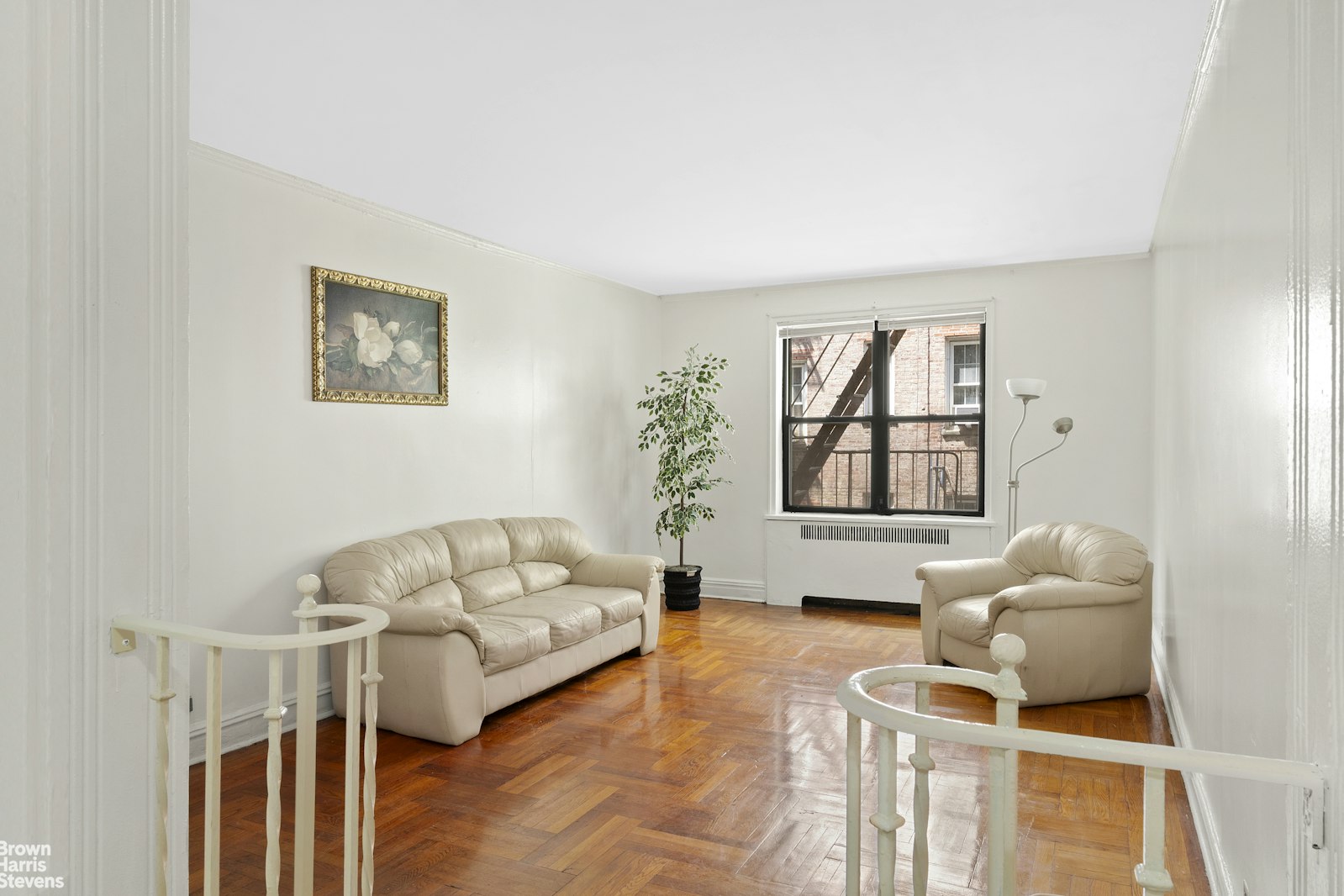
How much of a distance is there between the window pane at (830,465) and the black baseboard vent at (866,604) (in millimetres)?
753

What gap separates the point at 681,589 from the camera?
644 cm

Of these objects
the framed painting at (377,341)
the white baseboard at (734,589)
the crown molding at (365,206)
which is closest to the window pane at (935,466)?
the white baseboard at (734,589)

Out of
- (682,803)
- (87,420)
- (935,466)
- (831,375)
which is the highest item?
(831,375)

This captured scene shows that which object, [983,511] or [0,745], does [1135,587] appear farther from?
[0,745]

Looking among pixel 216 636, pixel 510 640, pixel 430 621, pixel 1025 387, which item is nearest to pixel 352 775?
pixel 216 636

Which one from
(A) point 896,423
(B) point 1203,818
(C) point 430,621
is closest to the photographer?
(B) point 1203,818

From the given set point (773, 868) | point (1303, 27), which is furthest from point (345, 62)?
point (773, 868)

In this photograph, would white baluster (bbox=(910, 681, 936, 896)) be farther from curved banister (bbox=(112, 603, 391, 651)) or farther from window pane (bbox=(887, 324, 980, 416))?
window pane (bbox=(887, 324, 980, 416))

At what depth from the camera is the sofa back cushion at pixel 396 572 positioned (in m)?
3.86

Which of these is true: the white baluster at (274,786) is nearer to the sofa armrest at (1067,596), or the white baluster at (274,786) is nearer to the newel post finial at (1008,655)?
the newel post finial at (1008,655)

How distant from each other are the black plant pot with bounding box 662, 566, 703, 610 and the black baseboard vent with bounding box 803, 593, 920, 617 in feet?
2.94

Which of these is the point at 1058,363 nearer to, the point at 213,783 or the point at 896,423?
the point at 896,423

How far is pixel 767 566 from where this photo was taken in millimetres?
6746

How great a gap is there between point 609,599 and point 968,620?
1953mm
